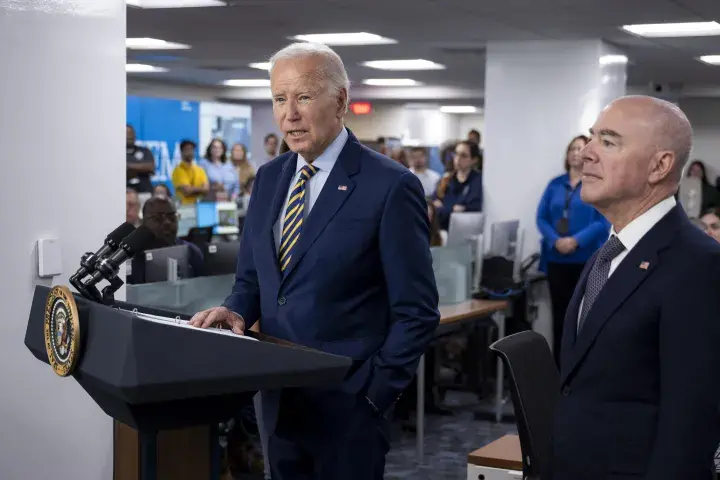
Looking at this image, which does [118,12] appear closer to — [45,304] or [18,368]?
[18,368]

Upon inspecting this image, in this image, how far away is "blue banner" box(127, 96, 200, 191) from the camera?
52.1 ft

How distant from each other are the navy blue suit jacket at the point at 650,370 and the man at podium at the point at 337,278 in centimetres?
43

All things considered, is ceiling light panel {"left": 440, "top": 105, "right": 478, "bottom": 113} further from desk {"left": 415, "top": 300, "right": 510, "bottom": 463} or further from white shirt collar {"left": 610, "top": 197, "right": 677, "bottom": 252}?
white shirt collar {"left": 610, "top": 197, "right": 677, "bottom": 252}

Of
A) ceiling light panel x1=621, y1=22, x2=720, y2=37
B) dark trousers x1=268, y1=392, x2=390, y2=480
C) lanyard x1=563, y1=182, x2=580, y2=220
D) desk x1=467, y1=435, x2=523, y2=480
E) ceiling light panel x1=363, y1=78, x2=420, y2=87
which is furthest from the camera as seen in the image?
ceiling light panel x1=363, y1=78, x2=420, y2=87

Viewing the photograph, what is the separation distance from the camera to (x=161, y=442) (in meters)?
3.17

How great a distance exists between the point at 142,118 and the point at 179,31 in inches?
247

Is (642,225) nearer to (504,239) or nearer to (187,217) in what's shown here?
(504,239)

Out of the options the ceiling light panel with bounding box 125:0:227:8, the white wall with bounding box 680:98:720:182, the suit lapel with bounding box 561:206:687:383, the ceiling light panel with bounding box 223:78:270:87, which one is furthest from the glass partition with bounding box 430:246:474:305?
the white wall with bounding box 680:98:720:182

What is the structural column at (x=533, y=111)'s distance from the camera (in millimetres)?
9562

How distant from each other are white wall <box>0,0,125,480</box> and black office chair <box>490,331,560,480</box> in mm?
1401

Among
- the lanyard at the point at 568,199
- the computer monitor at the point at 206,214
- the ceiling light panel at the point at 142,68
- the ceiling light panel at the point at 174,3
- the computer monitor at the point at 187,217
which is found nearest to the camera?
the ceiling light panel at the point at 174,3

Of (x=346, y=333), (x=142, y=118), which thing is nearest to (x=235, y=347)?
(x=346, y=333)

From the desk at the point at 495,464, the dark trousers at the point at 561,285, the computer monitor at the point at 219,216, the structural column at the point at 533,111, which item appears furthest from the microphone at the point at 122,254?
the computer monitor at the point at 219,216

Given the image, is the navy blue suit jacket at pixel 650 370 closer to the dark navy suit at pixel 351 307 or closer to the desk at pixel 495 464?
the dark navy suit at pixel 351 307
